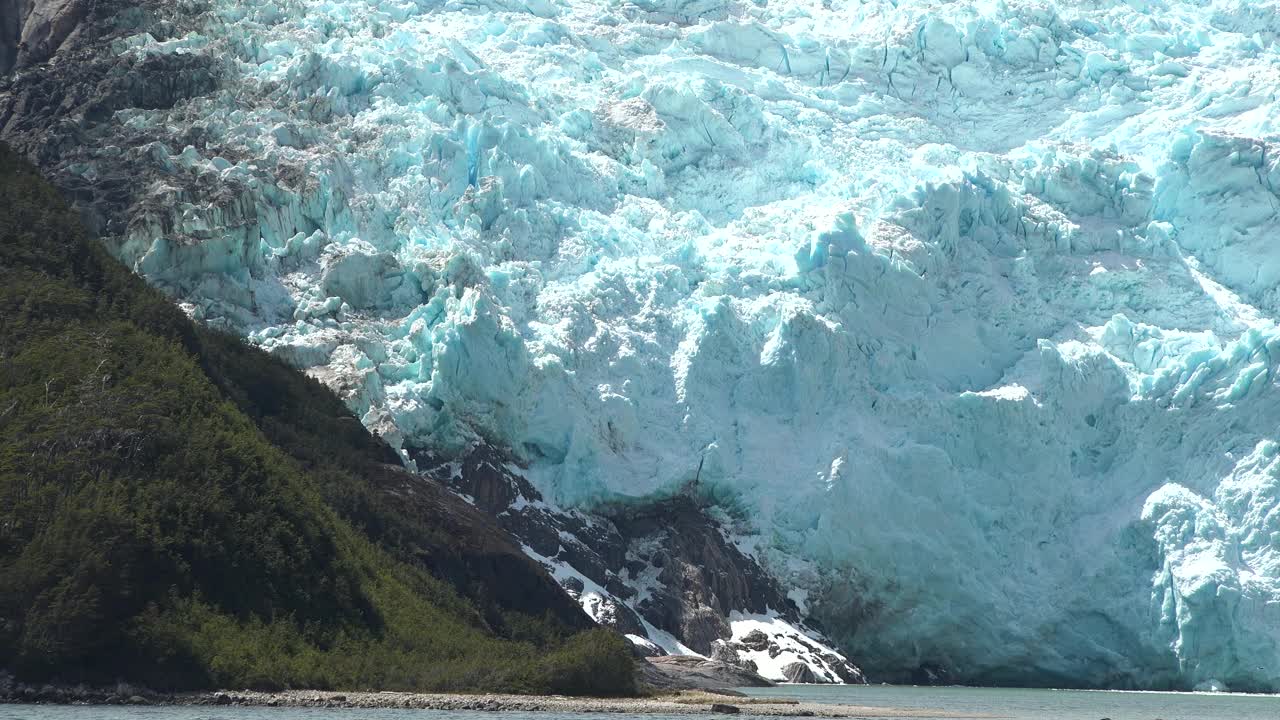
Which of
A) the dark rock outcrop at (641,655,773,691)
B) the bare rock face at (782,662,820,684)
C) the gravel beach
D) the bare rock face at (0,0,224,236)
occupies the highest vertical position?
the bare rock face at (0,0,224,236)

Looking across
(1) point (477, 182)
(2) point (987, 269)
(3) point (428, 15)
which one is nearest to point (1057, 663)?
(2) point (987, 269)

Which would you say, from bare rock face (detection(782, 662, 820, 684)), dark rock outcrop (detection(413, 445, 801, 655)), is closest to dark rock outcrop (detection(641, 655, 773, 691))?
bare rock face (detection(782, 662, 820, 684))

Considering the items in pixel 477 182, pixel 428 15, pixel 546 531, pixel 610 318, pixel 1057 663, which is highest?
pixel 428 15

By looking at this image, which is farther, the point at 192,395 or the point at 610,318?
the point at 610,318

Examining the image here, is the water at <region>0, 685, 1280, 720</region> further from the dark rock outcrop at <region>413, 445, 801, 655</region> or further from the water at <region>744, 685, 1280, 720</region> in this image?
the dark rock outcrop at <region>413, 445, 801, 655</region>

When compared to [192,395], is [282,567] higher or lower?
lower

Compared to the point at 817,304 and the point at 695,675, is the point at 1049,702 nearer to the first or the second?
the point at 695,675

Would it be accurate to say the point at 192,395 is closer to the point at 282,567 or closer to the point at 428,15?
the point at 282,567
